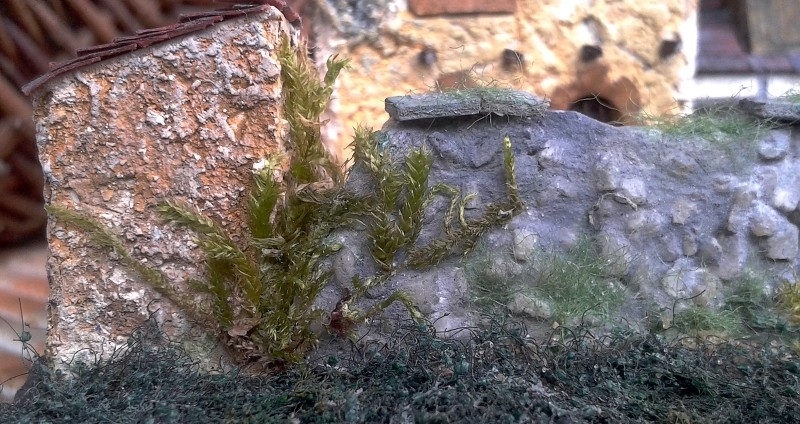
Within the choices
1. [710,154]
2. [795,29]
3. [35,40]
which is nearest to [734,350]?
[710,154]

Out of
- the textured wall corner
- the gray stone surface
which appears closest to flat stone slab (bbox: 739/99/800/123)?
the gray stone surface

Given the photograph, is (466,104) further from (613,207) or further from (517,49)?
(517,49)

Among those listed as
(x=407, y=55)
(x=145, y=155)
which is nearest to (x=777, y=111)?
(x=407, y=55)

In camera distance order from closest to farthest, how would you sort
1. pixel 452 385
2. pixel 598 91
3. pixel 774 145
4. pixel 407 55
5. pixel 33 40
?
pixel 452 385, pixel 774 145, pixel 33 40, pixel 407 55, pixel 598 91

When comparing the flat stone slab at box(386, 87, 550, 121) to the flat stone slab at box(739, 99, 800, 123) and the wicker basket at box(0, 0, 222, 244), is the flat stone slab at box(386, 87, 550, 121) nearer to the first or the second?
the flat stone slab at box(739, 99, 800, 123)

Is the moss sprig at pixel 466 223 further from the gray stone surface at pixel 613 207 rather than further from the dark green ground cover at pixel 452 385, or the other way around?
the dark green ground cover at pixel 452 385
